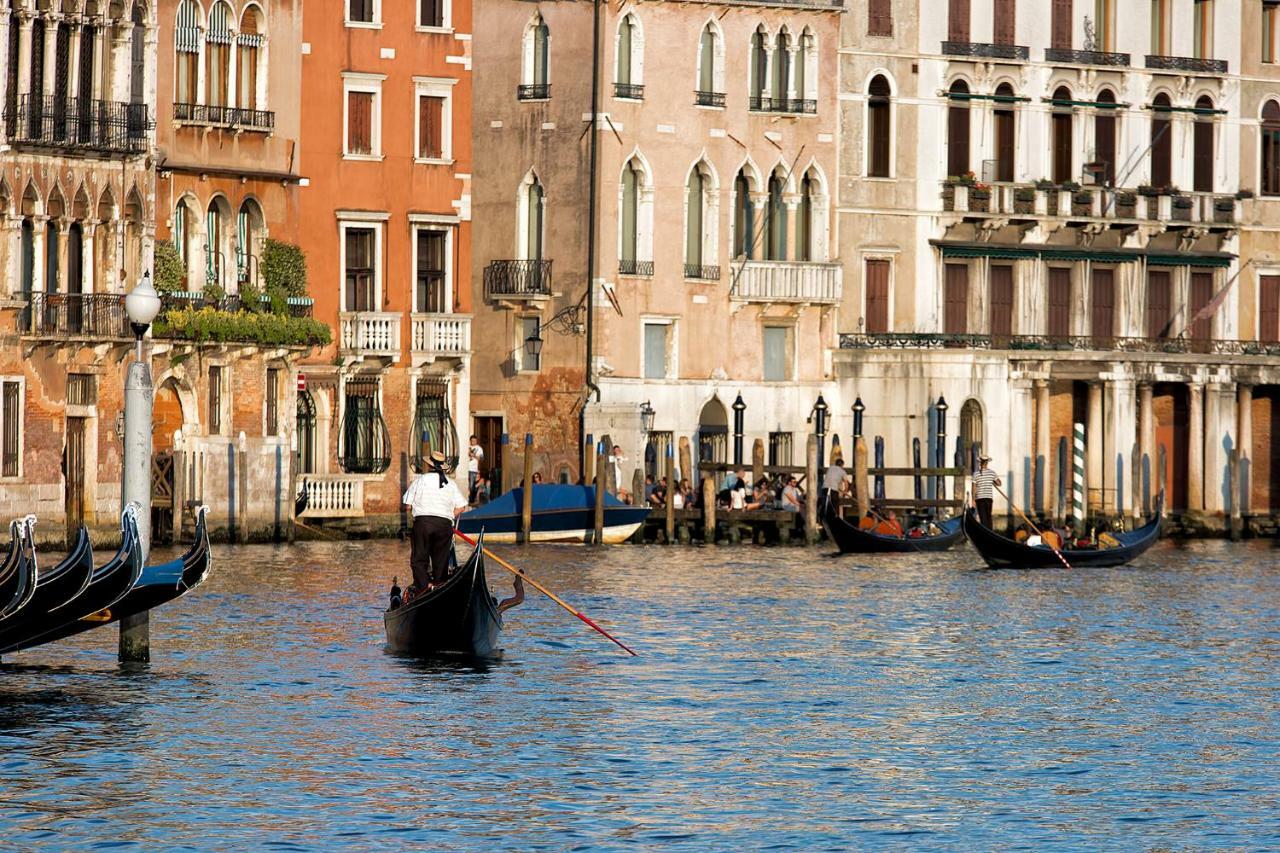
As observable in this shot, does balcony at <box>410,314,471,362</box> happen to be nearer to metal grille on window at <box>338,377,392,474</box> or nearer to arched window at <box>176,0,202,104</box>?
metal grille on window at <box>338,377,392,474</box>

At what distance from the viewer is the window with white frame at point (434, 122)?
53.9m

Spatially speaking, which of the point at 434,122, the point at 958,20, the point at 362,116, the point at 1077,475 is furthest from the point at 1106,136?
the point at 362,116

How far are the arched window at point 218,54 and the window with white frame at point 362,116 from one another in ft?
11.4

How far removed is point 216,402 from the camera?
49344 mm

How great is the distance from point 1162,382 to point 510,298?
42.5ft

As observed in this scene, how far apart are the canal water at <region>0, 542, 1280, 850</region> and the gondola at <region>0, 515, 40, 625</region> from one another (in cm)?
84

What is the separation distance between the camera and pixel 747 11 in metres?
57.1

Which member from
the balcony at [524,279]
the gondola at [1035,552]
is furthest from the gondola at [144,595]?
the balcony at [524,279]

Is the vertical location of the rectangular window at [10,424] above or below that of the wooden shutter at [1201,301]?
below

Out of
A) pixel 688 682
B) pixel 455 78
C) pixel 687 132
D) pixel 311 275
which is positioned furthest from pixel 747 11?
pixel 688 682

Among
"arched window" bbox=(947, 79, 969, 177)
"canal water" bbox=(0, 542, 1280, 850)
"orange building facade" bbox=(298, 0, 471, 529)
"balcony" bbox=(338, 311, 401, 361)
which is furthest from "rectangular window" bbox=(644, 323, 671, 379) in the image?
"canal water" bbox=(0, 542, 1280, 850)

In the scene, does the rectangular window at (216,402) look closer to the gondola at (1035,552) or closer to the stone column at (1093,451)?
the gondola at (1035,552)

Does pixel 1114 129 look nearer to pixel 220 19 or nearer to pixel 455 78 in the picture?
pixel 455 78

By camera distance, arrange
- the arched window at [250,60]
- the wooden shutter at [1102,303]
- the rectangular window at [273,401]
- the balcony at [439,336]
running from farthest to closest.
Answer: the wooden shutter at [1102,303] < the balcony at [439,336] < the rectangular window at [273,401] < the arched window at [250,60]
